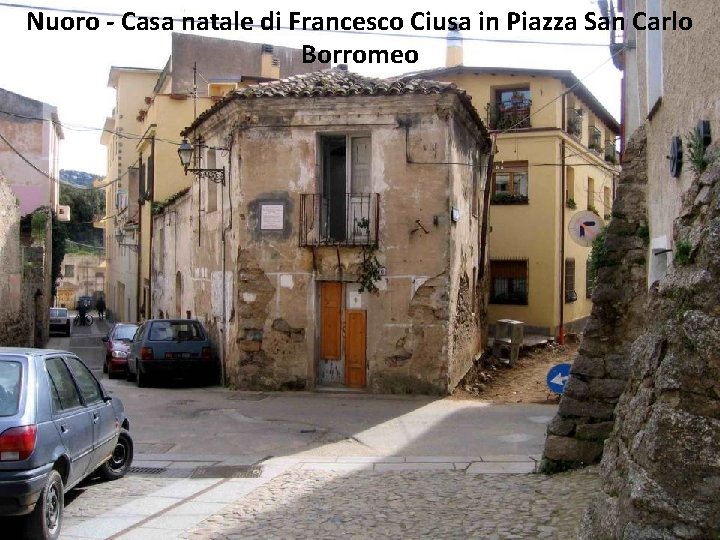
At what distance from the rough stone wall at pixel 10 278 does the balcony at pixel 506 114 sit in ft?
47.2

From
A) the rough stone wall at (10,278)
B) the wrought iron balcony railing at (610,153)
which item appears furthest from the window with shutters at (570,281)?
the rough stone wall at (10,278)

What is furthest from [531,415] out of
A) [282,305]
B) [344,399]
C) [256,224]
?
[256,224]

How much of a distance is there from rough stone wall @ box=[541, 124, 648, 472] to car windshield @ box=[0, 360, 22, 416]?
16.5 feet

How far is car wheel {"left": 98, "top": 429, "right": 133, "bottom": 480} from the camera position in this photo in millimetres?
8102

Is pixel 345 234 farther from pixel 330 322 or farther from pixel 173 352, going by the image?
pixel 173 352

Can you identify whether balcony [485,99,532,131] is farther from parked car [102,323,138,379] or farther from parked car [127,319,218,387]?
parked car [102,323,138,379]

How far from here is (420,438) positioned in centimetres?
1131

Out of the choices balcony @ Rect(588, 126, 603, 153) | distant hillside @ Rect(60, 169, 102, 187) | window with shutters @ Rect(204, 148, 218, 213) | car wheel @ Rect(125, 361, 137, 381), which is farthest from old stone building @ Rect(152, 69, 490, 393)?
distant hillside @ Rect(60, 169, 102, 187)

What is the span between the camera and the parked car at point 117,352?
19.7 meters

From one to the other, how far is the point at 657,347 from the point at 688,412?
567 mm

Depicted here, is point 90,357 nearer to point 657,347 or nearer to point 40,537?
point 40,537

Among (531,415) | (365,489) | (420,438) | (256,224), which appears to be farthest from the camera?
(256,224)

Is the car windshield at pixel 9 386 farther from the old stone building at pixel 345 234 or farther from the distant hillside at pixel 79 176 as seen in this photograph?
the distant hillside at pixel 79 176

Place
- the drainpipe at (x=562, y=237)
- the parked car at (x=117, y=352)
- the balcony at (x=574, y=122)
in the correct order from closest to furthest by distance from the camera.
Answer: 1. the parked car at (x=117, y=352)
2. the drainpipe at (x=562, y=237)
3. the balcony at (x=574, y=122)
